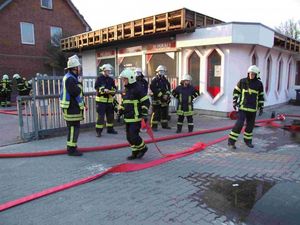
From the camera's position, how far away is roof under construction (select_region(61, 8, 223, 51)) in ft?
34.1

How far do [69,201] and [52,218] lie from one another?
45cm

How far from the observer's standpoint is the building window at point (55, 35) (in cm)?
2423

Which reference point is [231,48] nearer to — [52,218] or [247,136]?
[247,136]

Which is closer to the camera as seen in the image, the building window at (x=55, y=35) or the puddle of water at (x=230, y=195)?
the puddle of water at (x=230, y=195)

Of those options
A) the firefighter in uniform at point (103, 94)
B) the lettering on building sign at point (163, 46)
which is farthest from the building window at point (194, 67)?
the firefighter in uniform at point (103, 94)

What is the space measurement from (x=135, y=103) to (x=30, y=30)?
21.4 metres

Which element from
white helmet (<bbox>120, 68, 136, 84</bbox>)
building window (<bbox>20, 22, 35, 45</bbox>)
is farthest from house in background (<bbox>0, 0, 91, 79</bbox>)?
white helmet (<bbox>120, 68, 136, 84</bbox>)


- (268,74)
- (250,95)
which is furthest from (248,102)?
(268,74)

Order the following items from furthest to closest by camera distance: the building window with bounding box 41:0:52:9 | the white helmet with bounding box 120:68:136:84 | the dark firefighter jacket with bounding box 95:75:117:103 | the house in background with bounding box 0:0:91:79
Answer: the building window with bounding box 41:0:52:9
the house in background with bounding box 0:0:91:79
the dark firefighter jacket with bounding box 95:75:117:103
the white helmet with bounding box 120:68:136:84

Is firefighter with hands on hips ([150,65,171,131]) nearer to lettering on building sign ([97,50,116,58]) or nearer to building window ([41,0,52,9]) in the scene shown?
lettering on building sign ([97,50,116,58])

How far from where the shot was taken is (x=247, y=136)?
6.51 metres

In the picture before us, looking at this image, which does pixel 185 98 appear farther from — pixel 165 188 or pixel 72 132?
pixel 165 188

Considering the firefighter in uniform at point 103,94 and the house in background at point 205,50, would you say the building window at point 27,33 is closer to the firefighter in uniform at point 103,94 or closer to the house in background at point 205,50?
the house in background at point 205,50

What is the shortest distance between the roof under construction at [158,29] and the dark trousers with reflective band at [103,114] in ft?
14.8
